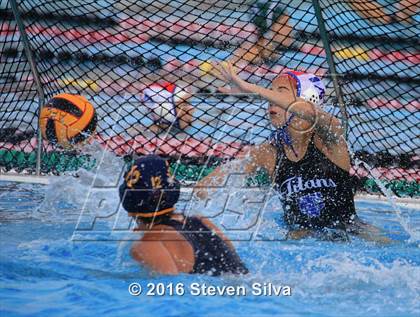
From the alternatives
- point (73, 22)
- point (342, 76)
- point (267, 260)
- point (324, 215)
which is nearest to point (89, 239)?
point (267, 260)

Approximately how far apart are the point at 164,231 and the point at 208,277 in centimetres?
33

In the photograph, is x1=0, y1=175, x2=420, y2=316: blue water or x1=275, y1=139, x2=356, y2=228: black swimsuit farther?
x1=275, y1=139, x2=356, y2=228: black swimsuit

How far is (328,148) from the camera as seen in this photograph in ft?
14.9

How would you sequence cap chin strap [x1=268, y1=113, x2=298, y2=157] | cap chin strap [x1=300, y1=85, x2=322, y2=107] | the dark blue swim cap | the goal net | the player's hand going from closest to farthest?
the dark blue swim cap → the player's hand → cap chin strap [x1=300, y1=85, x2=322, y2=107] → cap chin strap [x1=268, y1=113, x2=298, y2=157] → the goal net

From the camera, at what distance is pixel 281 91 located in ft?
14.4

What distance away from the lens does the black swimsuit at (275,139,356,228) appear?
180 inches

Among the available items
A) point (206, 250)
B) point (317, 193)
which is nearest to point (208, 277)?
point (206, 250)

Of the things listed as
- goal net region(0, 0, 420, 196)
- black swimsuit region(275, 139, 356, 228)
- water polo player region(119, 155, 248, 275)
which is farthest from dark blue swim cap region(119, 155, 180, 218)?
goal net region(0, 0, 420, 196)

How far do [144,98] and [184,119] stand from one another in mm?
455

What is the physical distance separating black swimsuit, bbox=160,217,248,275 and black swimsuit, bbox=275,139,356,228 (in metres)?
1.37

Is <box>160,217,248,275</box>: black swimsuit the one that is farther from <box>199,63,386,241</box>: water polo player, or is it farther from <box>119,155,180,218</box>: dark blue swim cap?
<box>199,63,386,241</box>: water polo player

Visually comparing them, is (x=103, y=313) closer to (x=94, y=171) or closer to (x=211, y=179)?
(x=211, y=179)

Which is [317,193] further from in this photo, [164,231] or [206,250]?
[164,231]

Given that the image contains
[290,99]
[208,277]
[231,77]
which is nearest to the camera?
[208,277]
